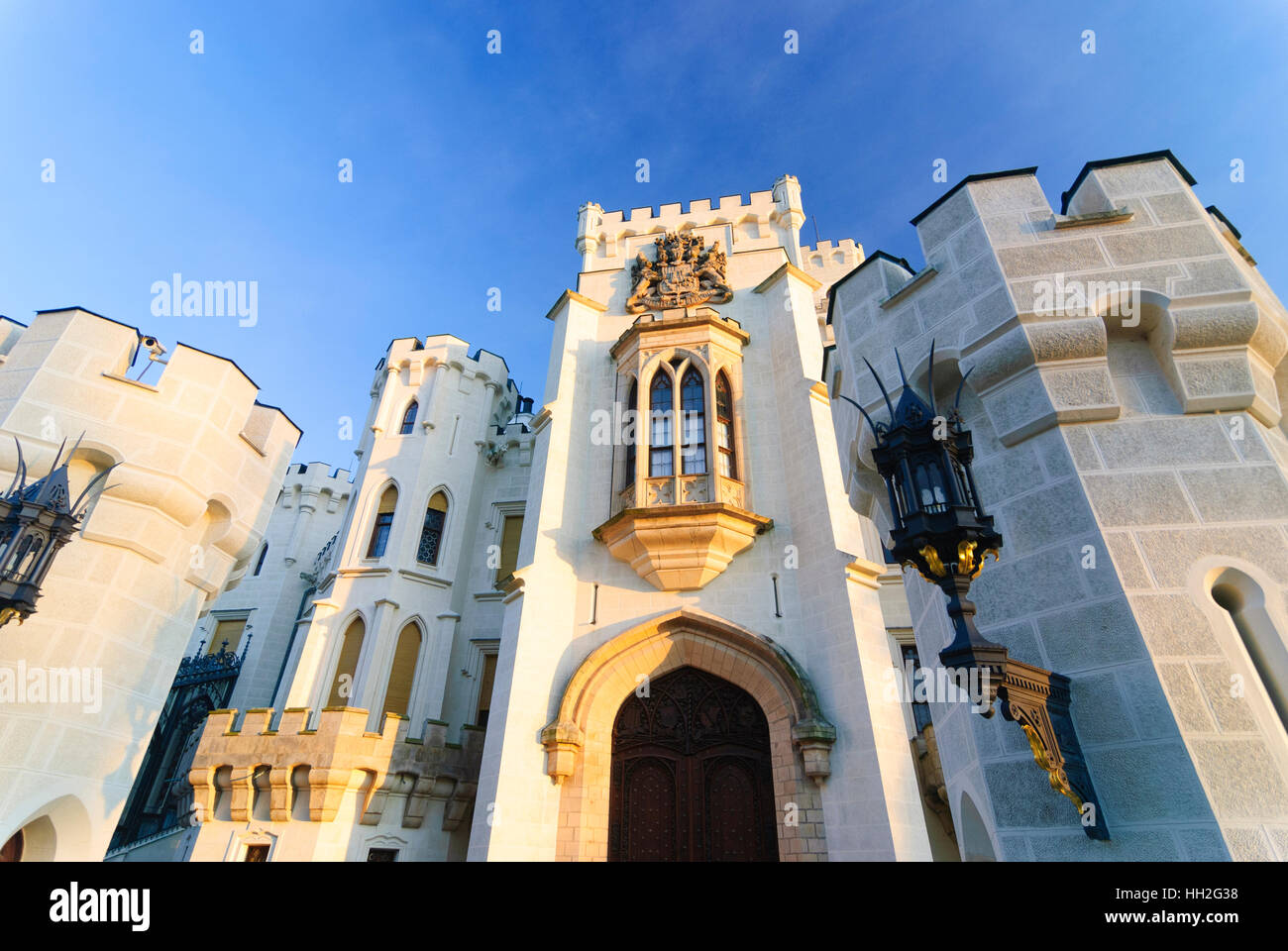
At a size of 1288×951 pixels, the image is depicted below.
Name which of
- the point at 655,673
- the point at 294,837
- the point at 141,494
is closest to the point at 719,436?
the point at 655,673

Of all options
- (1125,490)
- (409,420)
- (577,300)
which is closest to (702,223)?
(577,300)

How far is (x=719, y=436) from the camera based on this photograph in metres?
11.4

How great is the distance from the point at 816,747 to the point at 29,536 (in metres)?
9.26

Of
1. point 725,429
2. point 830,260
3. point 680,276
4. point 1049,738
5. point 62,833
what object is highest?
point 830,260

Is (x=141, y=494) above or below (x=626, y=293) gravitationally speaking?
below

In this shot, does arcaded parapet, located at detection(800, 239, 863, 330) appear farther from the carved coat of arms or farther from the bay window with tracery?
the bay window with tracery

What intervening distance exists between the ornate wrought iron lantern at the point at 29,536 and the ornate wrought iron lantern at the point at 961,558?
25.6 feet

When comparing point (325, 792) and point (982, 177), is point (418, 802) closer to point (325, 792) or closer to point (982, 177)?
point (325, 792)

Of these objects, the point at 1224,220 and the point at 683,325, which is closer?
the point at 1224,220

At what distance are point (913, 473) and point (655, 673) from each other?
745cm

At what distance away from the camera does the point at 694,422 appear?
1180 centimetres
